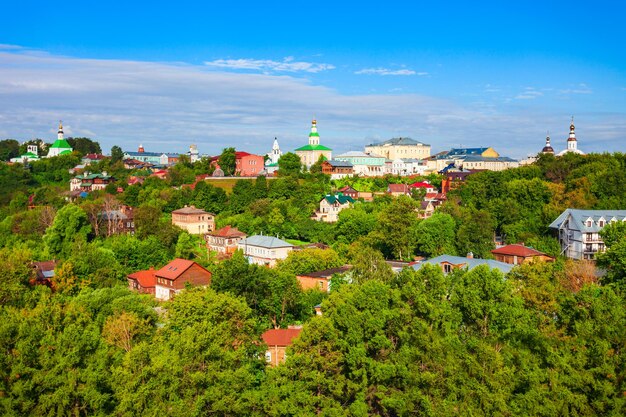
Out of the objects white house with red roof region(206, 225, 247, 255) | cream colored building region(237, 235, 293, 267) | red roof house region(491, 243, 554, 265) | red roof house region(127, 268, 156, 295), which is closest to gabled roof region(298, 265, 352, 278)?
cream colored building region(237, 235, 293, 267)

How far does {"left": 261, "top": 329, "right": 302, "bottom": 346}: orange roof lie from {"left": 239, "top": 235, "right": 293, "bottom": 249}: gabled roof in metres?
15.1

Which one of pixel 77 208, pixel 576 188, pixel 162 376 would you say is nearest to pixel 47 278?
pixel 77 208

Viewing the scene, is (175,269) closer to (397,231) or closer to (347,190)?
(397,231)

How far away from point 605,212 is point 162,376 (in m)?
27.5

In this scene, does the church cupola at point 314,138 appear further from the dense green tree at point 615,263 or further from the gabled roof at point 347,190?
the dense green tree at point 615,263

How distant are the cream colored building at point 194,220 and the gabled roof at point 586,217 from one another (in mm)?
22721

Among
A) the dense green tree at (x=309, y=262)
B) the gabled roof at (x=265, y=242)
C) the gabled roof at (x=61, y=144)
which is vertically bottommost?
the dense green tree at (x=309, y=262)

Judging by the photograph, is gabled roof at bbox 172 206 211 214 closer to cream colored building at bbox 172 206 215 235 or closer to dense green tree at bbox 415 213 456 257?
cream colored building at bbox 172 206 215 235

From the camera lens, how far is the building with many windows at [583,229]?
110 feet

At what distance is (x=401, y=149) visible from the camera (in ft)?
250

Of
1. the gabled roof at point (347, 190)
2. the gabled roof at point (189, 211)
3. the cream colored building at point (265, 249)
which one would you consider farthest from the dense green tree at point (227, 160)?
the cream colored building at point (265, 249)

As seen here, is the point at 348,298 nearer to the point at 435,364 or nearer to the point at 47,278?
the point at 435,364

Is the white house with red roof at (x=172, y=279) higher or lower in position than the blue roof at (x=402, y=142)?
lower

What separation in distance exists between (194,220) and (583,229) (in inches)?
971
